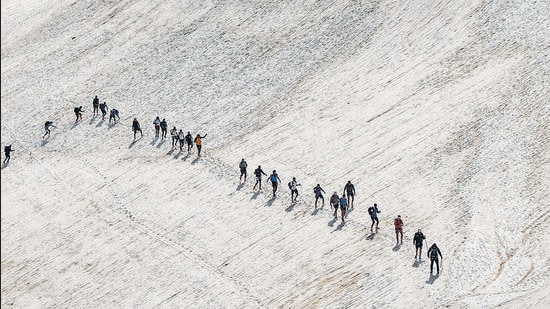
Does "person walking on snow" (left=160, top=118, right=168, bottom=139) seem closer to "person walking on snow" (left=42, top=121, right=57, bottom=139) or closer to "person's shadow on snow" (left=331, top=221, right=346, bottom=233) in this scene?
"person walking on snow" (left=42, top=121, right=57, bottom=139)

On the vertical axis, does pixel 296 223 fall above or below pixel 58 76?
below

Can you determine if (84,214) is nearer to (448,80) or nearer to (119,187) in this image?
(119,187)

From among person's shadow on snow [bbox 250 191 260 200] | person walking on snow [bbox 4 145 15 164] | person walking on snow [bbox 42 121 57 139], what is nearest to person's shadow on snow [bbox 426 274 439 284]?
person's shadow on snow [bbox 250 191 260 200]

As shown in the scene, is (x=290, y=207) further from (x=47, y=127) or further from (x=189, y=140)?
(x=47, y=127)

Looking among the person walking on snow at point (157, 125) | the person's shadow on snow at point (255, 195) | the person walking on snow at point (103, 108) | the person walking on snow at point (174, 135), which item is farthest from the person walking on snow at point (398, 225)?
the person walking on snow at point (103, 108)

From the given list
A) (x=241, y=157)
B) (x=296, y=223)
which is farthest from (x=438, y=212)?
(x=241, y=157)

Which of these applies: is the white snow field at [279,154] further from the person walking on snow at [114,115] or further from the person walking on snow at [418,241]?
the person walking on snow at [114,115]
